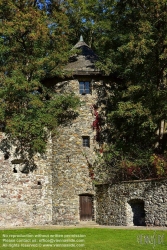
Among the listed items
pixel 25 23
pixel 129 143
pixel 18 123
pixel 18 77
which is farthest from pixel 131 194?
pixel 25 23

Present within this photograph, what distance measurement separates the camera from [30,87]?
1852 cm

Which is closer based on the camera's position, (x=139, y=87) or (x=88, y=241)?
(x=88, y=241)

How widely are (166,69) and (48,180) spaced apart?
344 inches

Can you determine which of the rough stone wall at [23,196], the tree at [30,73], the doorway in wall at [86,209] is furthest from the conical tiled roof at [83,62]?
the doorway in wall at [86,209]

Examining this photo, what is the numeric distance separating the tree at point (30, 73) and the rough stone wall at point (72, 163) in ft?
2.73

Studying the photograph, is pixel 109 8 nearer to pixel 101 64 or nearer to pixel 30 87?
pixel 101 64

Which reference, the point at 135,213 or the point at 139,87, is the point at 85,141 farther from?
the point at 135,213

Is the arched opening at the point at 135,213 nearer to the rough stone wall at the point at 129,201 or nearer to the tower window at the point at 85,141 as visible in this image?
the rough stone wall at the point at 129,201

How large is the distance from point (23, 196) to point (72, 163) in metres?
3.23

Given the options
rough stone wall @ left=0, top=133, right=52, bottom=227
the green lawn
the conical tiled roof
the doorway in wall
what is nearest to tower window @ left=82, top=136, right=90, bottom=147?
rough stone wall @ left=0, top=133, right=52, bottom=227

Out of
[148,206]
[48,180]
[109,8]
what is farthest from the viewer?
[109,8]

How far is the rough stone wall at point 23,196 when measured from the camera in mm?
17609

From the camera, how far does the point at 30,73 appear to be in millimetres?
19609

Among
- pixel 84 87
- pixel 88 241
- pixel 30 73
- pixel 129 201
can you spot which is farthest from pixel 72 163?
pixel 88 241
